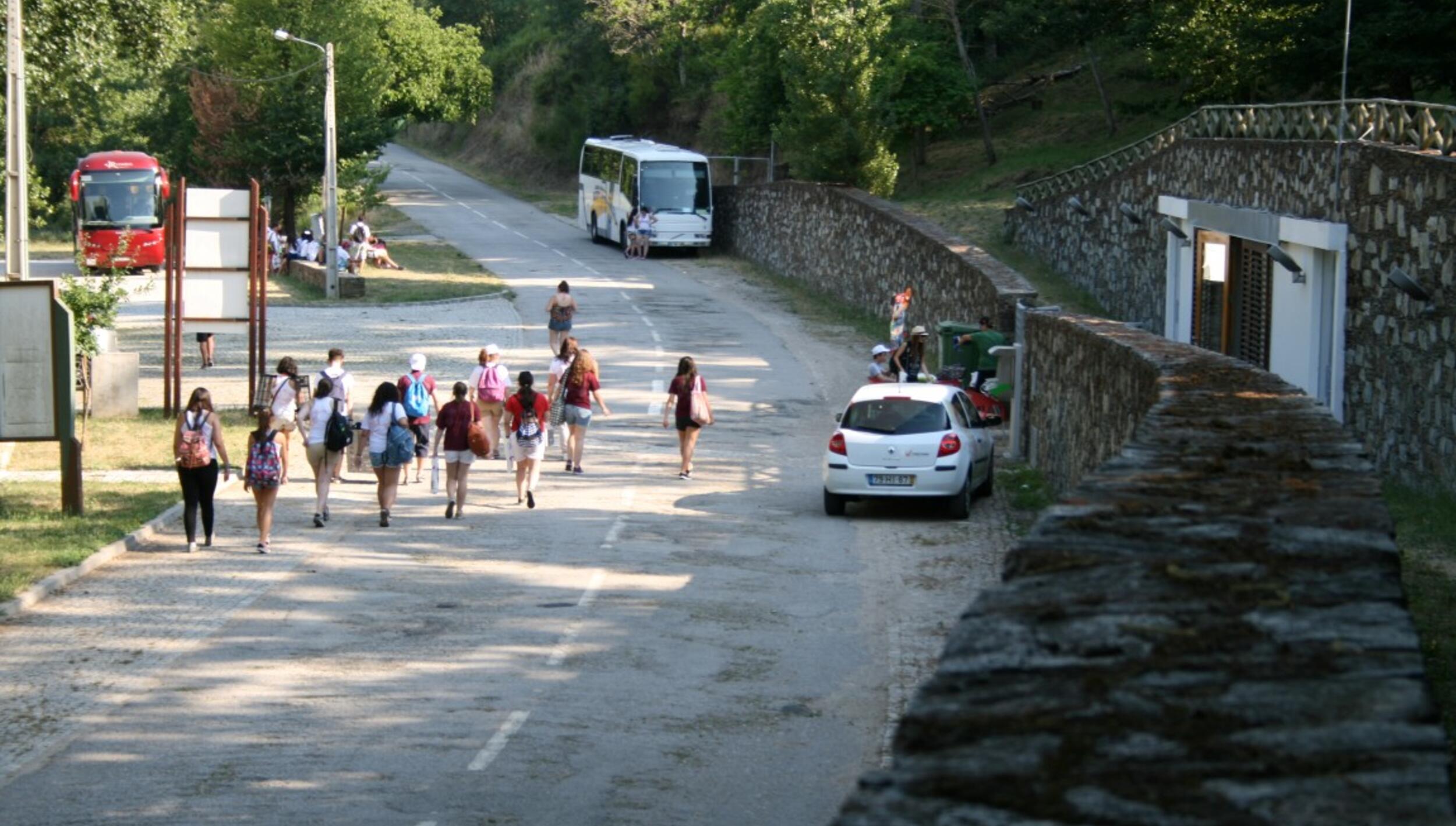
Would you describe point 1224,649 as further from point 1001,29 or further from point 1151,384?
point 1001,29

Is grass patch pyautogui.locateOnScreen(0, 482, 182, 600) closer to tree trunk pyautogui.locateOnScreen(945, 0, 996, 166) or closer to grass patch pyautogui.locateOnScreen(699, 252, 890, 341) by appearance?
grass patch pyautogui.locateOnScreen(699, 252, 890, 341)

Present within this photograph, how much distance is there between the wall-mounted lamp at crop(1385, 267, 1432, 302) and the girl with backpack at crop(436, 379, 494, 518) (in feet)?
32.1

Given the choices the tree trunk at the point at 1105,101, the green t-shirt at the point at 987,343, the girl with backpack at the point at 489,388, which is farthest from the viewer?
the tree trunk at the point at 1105,101

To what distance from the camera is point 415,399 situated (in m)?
21.1

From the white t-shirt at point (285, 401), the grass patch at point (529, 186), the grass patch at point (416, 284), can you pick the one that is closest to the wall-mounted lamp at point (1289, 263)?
the white t-shirt at point (285, 401)

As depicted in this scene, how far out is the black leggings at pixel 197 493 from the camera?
1750 cm

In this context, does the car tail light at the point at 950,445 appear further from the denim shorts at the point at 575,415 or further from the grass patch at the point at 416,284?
the grass patch at the point at 416,284

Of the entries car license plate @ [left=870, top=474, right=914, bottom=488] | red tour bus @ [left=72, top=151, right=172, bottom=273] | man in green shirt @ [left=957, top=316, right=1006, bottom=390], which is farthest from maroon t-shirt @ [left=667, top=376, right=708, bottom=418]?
red tour bus @ [left=72, top=151, right=172, bottom=273]

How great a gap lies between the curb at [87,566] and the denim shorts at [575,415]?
4.23 m

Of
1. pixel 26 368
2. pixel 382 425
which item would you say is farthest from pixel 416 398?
pixel 26 368

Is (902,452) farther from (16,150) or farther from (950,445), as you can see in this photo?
(16,150)

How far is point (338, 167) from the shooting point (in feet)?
185

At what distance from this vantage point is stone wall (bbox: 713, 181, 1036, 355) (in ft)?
100

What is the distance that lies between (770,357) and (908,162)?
24.0 m
